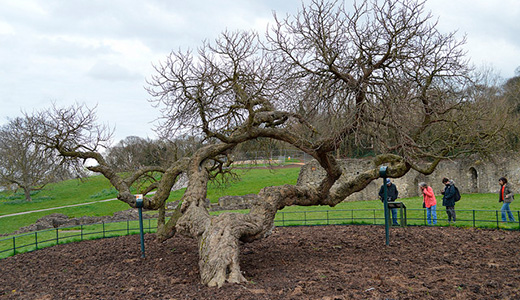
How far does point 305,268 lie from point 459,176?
1094 inches

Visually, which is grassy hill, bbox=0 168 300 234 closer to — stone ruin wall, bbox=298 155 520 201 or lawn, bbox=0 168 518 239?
lawn, bbox=0 168 518 239

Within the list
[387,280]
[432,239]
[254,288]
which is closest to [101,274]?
[254,288]

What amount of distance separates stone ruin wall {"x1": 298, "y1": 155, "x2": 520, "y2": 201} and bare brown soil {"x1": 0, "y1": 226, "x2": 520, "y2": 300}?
46.1ft

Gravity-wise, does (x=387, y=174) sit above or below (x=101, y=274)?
above

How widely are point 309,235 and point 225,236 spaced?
18.9 ft

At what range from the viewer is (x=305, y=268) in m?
8.27

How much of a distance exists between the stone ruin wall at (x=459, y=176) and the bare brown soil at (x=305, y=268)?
14044 millimetres

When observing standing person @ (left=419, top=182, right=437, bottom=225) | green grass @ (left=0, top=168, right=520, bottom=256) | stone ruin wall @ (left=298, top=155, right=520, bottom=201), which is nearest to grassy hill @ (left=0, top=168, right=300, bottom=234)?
green grass @ (left=0, top=168, right=520, bottom=256)

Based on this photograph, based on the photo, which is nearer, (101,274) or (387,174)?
(101,274)

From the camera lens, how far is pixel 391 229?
13.5 metres

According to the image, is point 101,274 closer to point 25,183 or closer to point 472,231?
point 472,231

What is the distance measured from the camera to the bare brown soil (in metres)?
6.38

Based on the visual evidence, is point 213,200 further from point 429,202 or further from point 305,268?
point 305,268

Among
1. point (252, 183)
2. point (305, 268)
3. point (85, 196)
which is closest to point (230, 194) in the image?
point (252, 183)
